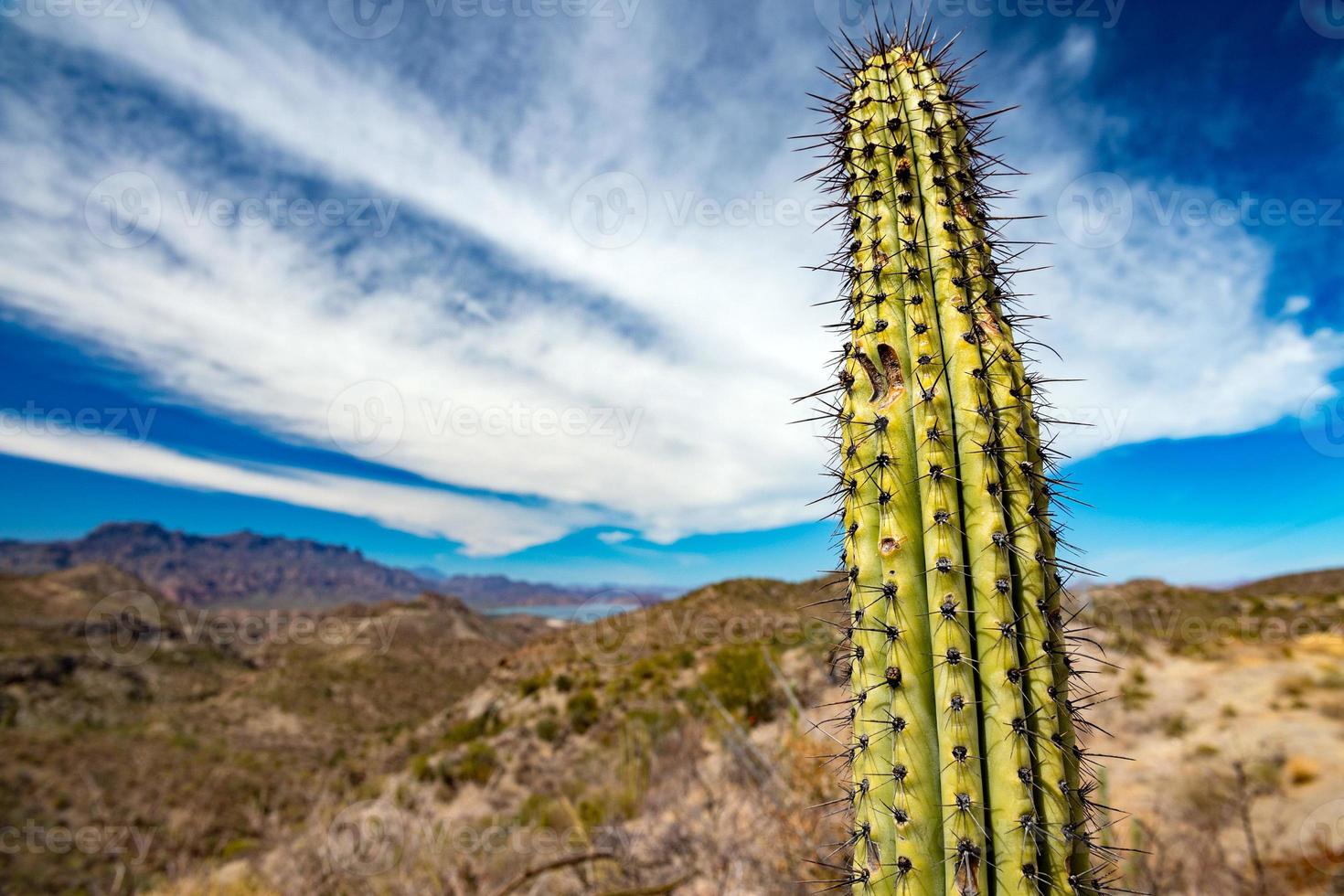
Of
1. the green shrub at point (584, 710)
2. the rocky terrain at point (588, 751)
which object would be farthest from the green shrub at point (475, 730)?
the green shrub at point (584, 710)

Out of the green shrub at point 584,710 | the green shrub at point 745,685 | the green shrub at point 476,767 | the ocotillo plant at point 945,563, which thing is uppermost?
the ocotillo plant at point 945,563

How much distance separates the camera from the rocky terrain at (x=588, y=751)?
427 centimetres

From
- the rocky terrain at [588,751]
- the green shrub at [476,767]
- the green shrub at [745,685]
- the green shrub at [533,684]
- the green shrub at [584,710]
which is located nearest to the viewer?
the rocky terrain at [588,751]

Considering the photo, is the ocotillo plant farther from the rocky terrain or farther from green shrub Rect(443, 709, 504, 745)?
green shrub Rect(443, 709, 504, 745)

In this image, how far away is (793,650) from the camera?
14852mm

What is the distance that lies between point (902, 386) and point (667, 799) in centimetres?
494

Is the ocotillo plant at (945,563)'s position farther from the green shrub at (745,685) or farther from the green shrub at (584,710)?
the green shrub at (584,710)

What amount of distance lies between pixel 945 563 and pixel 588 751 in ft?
42.0

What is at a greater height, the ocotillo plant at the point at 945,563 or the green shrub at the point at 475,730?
the ocotillo plant at the point at 945,563

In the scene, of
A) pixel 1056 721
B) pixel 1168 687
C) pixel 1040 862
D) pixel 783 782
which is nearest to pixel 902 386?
pixel 1056 721

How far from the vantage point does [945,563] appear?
1592mm

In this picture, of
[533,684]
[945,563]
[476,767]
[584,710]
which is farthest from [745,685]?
[945,563]

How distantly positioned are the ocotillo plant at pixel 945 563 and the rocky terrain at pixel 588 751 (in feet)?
0.80

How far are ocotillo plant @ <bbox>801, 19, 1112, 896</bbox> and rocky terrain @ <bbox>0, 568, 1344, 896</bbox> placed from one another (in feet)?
0.80
